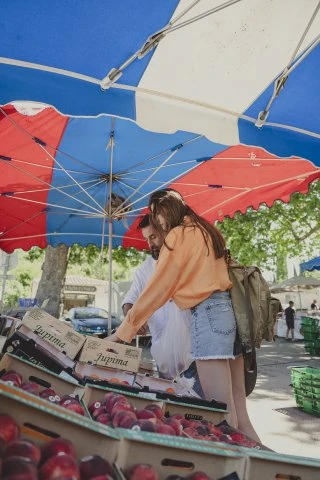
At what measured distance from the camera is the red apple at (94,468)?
817 mm

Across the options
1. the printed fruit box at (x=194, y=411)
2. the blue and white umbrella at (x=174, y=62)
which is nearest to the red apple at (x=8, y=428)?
the printed fruit box at (x=194, y=411)

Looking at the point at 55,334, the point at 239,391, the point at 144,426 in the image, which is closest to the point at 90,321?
the point at 55,334

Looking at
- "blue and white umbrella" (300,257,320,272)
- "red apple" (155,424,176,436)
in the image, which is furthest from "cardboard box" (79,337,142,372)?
"blue and white umbrella" (300,257,320,272)

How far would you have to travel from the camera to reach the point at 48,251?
36.0 feet

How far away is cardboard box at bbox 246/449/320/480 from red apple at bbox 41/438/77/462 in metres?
0.44

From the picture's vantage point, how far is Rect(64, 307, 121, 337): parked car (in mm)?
13773

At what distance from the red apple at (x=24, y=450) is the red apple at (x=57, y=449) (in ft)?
0.05

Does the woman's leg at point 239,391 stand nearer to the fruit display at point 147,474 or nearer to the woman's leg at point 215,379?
the woman's leg at point 215,379

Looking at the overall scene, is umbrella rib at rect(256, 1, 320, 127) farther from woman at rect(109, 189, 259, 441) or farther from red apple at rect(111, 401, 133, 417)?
red apple at rect(111, 401, 133, 417)

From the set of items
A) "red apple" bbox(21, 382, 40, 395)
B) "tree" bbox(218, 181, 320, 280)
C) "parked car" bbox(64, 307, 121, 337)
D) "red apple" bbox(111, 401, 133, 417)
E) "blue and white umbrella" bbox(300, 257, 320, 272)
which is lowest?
"red apple" bbox(111, 401, 133, 417)

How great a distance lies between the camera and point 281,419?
5234mm

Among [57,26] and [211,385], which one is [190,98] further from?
[211,385]

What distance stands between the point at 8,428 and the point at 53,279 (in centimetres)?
1034

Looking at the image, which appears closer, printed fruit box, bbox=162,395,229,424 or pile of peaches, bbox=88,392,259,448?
pile of peaches, bbox=88,392,259,448
